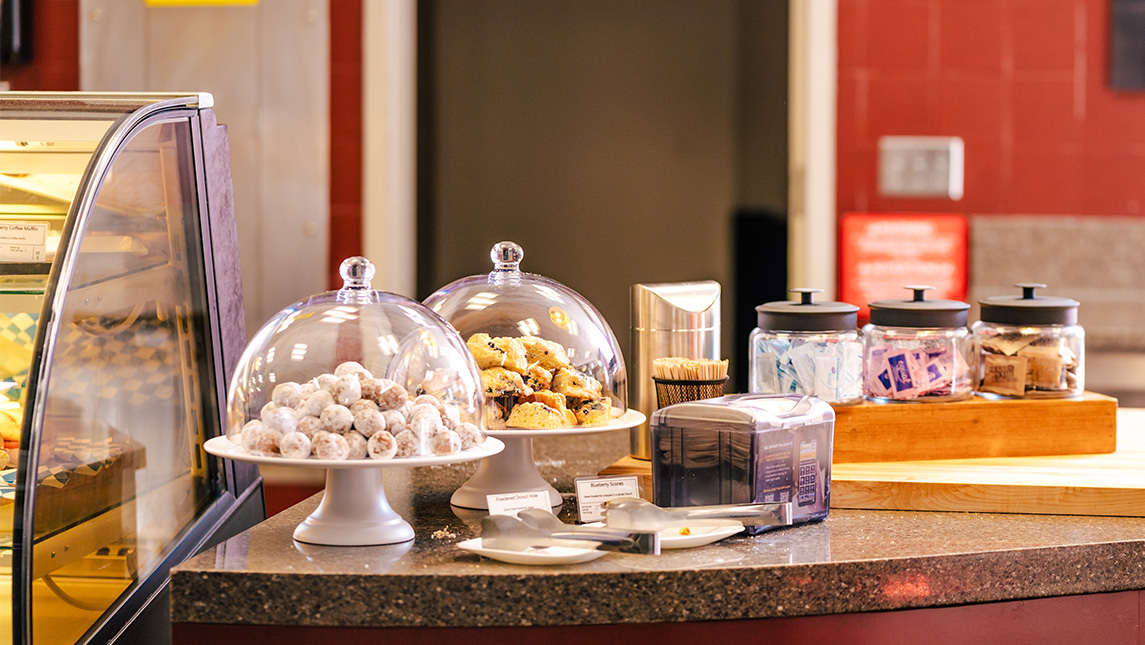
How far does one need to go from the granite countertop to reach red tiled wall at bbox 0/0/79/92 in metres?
2.46

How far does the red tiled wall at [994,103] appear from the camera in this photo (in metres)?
3.25

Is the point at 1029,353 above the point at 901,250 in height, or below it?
below

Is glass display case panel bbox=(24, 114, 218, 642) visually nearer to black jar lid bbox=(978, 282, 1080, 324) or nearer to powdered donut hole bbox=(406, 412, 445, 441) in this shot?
powdered donut hole bbox=(406, 412, 445, 441)

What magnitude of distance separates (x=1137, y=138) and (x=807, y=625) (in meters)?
2.66

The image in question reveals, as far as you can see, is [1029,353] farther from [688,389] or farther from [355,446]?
[355,446]

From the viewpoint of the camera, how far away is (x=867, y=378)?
1.56m

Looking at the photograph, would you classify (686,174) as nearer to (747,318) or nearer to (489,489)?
(747,318)

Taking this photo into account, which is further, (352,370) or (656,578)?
(352,370)

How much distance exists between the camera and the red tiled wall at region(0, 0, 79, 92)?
10.7 ft

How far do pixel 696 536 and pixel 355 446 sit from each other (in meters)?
0.38

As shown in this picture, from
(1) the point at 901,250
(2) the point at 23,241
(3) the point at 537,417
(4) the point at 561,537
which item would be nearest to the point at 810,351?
(3) the point at 537,417

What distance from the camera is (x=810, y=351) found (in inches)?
58.5

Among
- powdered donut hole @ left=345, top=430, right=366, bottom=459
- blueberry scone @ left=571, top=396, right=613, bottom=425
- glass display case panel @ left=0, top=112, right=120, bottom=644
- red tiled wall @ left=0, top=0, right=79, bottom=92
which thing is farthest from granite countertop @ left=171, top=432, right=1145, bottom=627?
red tiled wall @ left=0, top=0, right=79, bottom=92

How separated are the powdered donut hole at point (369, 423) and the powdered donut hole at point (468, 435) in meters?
0.10
